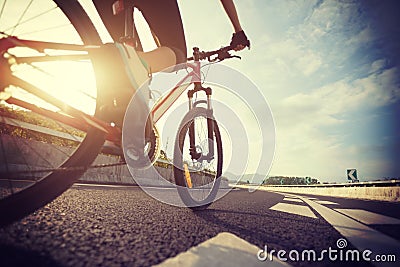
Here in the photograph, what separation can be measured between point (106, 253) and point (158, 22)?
9.04 ft

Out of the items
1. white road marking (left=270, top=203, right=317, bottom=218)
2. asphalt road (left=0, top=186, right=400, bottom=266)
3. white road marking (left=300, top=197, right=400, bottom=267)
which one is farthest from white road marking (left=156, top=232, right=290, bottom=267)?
white road marking (left=270, top=203, right=317, bottom=218)

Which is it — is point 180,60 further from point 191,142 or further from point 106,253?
point 106,253

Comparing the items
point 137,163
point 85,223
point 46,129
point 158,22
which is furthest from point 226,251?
point 46,129

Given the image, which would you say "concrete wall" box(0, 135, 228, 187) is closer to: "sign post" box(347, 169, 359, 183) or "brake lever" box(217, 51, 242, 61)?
"brake lever" box(217, 51, 242, 61)

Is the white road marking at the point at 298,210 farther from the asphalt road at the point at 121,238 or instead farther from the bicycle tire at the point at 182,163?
the bicycle tire at the point at 182,163

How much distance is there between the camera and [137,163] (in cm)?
247

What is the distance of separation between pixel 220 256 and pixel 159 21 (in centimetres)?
282

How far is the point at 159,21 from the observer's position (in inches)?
120

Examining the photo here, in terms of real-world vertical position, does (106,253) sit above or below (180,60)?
below

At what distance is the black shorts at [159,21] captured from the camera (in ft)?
8.79

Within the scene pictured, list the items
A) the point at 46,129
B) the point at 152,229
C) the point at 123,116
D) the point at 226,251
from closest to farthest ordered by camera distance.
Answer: the point at 226,251 < the point at 152,229 < the point at 123,116 < the point at 46,129

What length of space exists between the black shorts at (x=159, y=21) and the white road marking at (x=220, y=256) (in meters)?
2.43

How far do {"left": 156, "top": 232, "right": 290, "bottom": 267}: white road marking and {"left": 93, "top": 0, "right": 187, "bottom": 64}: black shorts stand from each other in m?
2.43

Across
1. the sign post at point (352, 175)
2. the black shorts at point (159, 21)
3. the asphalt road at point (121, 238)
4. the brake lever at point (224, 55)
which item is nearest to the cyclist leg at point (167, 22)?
the black shorts at point (159, 21)
